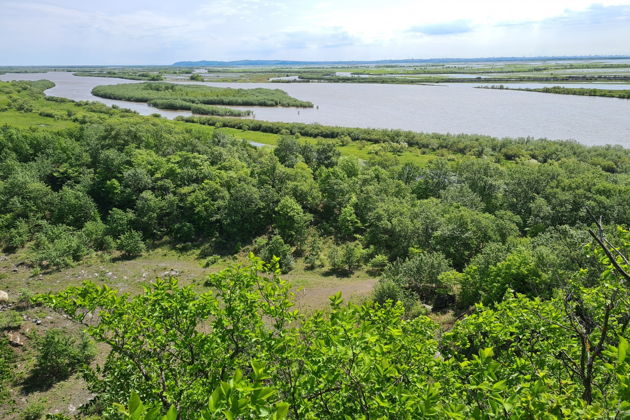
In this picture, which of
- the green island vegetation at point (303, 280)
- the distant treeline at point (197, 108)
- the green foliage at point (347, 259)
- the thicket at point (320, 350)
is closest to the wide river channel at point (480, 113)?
the distant treeline at point (197, 108)

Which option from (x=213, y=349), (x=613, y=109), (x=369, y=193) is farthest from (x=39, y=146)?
(x=613, y=109)

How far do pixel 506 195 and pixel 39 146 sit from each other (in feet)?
189

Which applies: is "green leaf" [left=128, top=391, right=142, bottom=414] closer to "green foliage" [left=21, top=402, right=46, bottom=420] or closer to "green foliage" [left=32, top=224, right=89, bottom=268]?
"green foliage" [left=21, top=402, right=46, bottom=420]

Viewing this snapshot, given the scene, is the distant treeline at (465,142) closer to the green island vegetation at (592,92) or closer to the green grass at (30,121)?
the green grass at (30,121)

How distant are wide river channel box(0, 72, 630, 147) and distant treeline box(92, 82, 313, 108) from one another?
457 centimetres

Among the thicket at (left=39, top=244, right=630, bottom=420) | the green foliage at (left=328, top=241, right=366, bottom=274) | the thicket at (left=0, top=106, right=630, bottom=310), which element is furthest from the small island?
the thicket at (left=39, top=244, right=630, bottom=420)

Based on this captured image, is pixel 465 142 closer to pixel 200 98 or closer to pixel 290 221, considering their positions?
pixel 290 221

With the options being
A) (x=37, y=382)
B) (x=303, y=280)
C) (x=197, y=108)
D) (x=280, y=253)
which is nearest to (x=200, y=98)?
(x=197, y=108)

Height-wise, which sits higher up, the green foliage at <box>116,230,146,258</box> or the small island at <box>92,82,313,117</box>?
the small island at <box>92,82,313,117</box>

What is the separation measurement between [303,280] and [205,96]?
10130cm

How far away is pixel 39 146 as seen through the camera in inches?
1890

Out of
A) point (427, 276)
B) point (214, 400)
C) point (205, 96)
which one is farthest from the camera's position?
point (205, 96)

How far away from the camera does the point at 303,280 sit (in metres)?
29.5

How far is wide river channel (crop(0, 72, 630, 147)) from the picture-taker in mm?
67738
